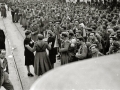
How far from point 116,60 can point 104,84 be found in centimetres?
29

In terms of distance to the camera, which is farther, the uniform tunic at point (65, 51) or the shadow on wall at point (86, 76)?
the uniform tunic at point (65, 51)

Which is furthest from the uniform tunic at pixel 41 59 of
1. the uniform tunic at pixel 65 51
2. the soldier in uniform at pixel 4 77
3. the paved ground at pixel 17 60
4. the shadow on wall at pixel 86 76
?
the shadow on wall at pixel 86 76

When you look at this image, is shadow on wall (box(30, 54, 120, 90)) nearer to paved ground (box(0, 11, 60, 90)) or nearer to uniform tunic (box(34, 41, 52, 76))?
uniform tunic (box(34, 41, 52, 76))

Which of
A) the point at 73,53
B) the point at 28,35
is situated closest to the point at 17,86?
the point at 28,35

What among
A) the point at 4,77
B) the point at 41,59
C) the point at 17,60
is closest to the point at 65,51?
the point at 41,59

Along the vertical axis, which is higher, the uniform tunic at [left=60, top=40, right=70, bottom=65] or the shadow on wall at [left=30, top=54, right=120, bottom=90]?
the shadow on wall at [left=30, top=54, right=120, bottom=90]

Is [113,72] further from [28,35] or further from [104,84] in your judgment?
[28,35]

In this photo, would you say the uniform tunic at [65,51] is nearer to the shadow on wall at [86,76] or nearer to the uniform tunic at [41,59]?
the uniform tunic at [41,59]

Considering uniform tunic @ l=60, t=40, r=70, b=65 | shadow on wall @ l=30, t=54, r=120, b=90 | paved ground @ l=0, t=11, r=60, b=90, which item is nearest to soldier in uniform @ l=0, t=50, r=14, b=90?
paved ground @ l=0, t=11, r=60, b=90

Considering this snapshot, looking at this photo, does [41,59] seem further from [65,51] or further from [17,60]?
[17,60]

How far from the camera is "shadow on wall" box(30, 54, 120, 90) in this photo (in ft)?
5.79

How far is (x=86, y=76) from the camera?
1854 millimetres

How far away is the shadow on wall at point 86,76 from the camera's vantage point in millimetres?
1764

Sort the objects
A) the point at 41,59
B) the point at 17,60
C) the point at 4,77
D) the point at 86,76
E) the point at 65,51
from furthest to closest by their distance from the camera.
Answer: the point at 17,60 < the point at 41,59 < the point at 65,51 < the point at 4,77 < the point at 86,76
